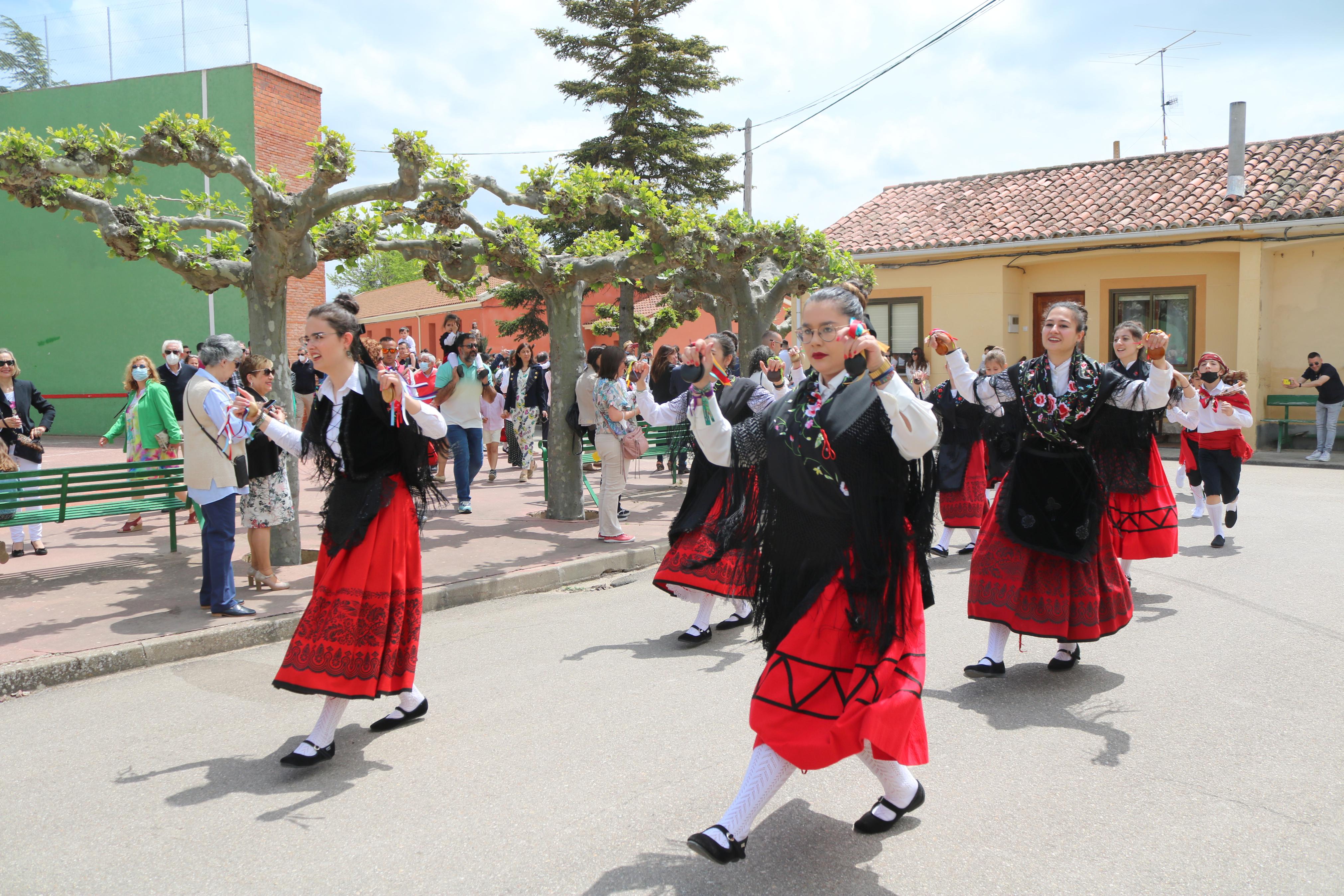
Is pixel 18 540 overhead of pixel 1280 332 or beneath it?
beneath

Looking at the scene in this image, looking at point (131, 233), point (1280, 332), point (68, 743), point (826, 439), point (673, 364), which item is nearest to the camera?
point (826, 439)

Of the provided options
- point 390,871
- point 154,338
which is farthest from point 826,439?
point 154,338

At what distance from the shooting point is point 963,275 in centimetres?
2177

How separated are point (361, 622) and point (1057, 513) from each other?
3330 mm

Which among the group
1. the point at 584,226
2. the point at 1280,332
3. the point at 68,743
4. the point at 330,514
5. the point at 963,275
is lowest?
the point at 68,743

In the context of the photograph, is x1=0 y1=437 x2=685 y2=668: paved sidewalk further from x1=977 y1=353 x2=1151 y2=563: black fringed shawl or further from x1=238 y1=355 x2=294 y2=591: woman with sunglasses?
x1=977 y1=353 x2=1151 y2=563: black fringed shawl

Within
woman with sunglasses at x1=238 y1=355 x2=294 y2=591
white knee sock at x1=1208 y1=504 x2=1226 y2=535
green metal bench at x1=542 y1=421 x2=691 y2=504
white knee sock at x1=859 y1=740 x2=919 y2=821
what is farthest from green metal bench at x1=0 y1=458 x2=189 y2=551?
white knee sock at x1=1208 y1=504 x2=1226 y2=535

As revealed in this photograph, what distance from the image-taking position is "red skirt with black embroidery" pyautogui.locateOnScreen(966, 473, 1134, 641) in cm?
482

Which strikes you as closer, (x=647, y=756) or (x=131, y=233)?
(x=647, y=756)

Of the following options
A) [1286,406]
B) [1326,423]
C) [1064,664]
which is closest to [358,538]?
[1064,664]

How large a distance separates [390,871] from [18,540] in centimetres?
778

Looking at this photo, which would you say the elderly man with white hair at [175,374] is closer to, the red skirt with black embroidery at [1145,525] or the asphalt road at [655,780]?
the asphalt road at [655,780]

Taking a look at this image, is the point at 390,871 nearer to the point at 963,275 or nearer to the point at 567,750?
the point at 567,750

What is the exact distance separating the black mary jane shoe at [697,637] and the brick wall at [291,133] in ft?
56.7
